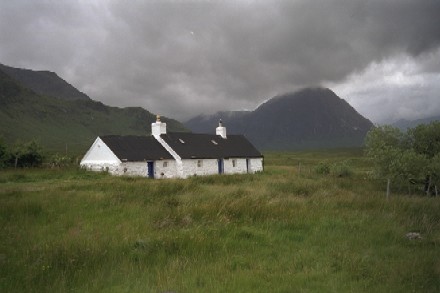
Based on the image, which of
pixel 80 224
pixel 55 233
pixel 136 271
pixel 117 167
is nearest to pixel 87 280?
pixel 136 271

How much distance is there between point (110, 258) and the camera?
7891mm

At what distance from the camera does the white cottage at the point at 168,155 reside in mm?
36031

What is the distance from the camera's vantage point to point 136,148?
3800 cm

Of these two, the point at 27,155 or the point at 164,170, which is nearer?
the point at 27,155

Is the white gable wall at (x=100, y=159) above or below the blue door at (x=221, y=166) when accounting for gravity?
Answer: above

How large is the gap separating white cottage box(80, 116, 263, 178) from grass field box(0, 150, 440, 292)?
2104cm

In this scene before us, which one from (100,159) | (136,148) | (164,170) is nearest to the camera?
(100,159)

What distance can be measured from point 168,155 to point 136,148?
11.5ft

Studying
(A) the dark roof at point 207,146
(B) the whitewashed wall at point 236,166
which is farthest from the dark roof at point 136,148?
(B) the whitewashed wall at point 236,166

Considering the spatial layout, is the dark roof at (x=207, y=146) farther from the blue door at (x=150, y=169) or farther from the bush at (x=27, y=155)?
the bush at (x=27, y=155)

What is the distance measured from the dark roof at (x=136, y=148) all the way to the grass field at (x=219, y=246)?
2097cm

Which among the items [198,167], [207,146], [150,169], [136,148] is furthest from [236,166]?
[136,148]

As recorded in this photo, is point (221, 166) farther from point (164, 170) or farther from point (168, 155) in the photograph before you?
point (164, 170)

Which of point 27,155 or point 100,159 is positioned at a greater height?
point 27,155
